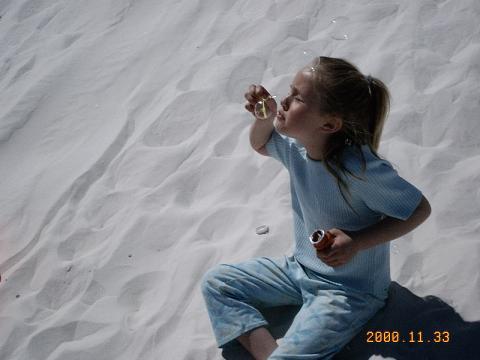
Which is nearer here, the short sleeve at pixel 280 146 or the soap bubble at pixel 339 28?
the short sleeve at pixel 280 146

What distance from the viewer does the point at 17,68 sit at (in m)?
3.82

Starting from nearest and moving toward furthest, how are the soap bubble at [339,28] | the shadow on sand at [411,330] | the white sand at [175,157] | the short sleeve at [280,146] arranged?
the shadow on sand at [411,330] < the short sleeve at [280,146] < the white sand at [175,157] < the soap bubble at [339,28]

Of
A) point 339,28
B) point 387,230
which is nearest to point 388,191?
point 387,230

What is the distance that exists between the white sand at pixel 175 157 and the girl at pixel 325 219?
0.23 meters

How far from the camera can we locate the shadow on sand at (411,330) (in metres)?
1.94

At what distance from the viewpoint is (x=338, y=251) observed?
5.84ft

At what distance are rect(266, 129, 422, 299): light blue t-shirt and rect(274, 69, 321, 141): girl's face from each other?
0.12 m

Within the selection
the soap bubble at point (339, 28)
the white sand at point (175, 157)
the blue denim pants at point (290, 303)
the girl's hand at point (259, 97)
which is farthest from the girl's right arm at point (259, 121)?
the soap bubble at point (339, 28)

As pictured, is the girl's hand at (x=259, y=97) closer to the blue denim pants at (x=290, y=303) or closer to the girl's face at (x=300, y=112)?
the girl's face at (x=300, y=112)

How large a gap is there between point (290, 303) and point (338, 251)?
512 millimetres

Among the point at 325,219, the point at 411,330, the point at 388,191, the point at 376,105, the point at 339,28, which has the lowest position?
the point at 411,330

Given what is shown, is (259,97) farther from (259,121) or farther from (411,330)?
(411,330)

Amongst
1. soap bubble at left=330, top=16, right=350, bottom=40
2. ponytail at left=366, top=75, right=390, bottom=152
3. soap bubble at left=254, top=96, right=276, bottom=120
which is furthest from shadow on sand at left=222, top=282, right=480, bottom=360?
soap bubble at left=330, top=16, right=350, bottom=40

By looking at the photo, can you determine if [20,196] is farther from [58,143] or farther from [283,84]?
[283,84]
